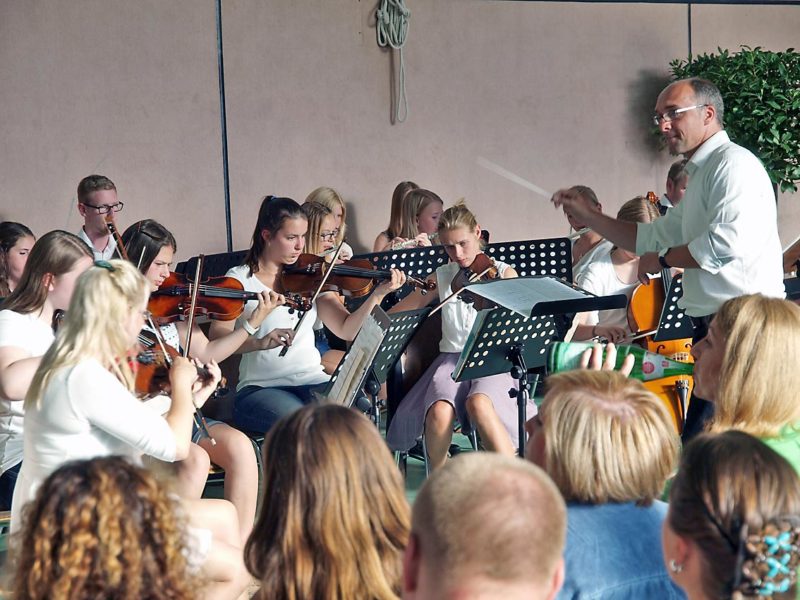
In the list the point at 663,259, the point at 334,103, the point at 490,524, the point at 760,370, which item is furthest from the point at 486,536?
the point at 334,103

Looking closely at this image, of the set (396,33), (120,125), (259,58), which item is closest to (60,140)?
(120,125)

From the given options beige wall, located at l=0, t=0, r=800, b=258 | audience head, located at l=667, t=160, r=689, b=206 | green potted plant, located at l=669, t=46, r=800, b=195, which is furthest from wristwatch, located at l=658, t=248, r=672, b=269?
green potted plant, located at l=669, t=46, r=800, b=195

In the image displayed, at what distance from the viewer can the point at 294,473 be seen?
150 centimetres

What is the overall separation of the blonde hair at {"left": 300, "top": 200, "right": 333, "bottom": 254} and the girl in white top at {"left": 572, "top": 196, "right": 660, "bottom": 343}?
1155 mm

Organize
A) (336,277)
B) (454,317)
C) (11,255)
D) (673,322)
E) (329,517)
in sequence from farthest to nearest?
(336,277) → (454,317) → (11,255) → (673,322) → (329,517)

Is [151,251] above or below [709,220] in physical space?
below

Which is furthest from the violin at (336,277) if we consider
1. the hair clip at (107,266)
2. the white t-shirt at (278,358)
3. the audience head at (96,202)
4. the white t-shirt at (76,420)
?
the white t-shirt at (76,420)

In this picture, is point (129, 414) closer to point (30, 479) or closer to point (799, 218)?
point (30, 479)

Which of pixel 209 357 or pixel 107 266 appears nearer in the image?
pixel 107 266

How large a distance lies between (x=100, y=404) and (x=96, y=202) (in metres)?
2.39

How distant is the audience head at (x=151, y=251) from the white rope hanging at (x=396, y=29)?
286cm

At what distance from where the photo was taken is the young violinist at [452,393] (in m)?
3.64

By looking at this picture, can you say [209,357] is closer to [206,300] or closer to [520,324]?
[206,300]

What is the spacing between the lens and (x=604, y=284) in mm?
4262
